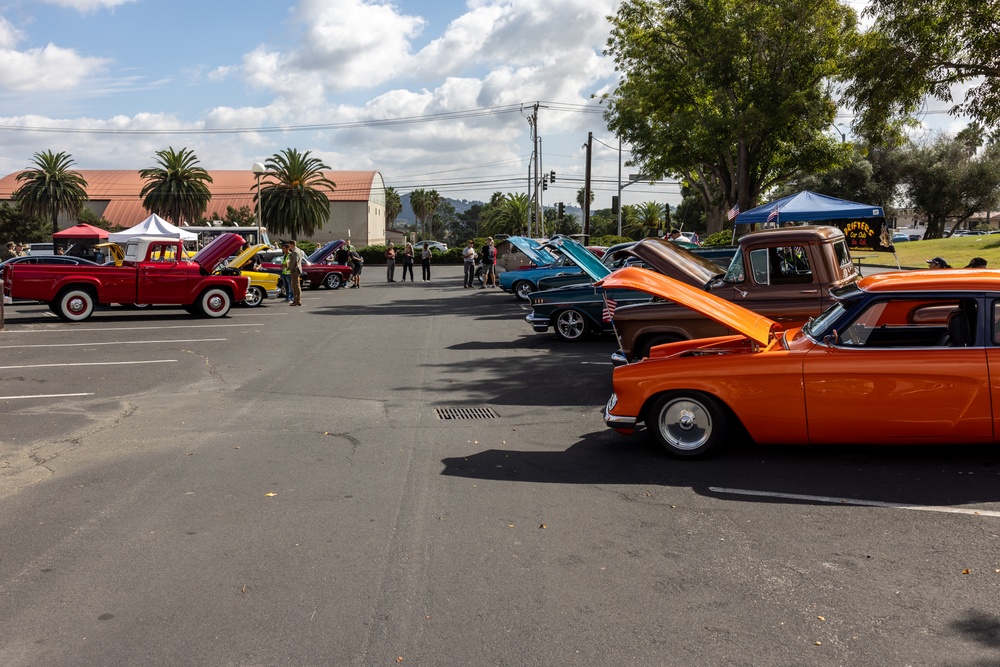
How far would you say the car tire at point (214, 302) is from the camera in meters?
19.6

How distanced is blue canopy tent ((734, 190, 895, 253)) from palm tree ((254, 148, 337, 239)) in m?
50.6

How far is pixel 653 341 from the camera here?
A: 32.7 ft

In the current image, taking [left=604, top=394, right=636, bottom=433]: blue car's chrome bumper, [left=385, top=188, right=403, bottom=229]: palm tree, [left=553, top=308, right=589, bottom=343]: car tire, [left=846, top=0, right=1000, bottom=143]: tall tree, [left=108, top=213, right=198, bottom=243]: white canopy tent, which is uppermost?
[left=385, top=188, right=403, bottom=229]: palm tree

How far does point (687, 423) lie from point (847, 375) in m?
1.29

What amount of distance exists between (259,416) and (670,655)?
20.9 ft

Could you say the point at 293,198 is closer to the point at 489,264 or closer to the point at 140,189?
the point at 140,189

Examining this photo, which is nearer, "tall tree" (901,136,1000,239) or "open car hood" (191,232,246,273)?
"open car hood" (191,232,246,273)

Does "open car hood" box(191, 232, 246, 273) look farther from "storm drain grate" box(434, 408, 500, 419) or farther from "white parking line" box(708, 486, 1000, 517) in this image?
"white parking line" box(708, 486, 1000, 517)

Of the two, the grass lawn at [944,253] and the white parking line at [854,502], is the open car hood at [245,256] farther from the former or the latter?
the grass lawn at [944,253]

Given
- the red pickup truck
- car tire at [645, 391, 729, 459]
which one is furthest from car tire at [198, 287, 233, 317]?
car tire at [645, 391, 729, 459]

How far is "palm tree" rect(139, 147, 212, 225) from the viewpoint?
6519cm

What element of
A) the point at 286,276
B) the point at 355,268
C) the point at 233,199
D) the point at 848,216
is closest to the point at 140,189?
the point at 233,199

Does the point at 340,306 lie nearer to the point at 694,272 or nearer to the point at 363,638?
the point at 694,272

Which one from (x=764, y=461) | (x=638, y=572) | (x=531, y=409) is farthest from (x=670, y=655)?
(x=531, y=409)
